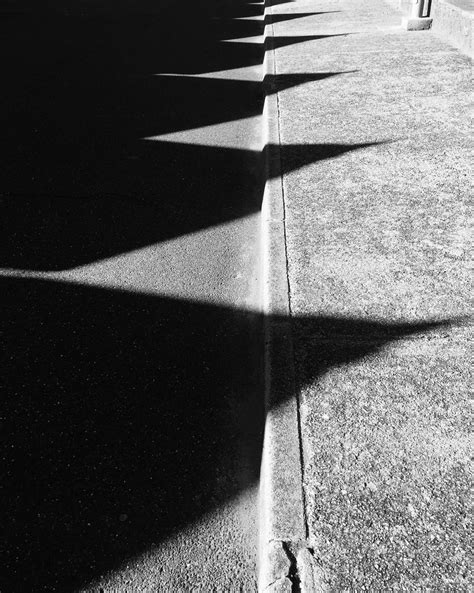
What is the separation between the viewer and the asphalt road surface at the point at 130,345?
265cm

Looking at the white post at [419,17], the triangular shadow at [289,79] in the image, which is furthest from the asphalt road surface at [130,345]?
the white post at [419,17]

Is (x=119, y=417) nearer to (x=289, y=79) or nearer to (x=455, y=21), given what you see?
(x=289, y=79)

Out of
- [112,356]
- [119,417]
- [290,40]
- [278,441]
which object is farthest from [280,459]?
[290,40]

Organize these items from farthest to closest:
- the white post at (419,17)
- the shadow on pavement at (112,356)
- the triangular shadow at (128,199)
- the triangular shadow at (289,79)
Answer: the white post at (419,17) → the triangular shadow at (289,79) → the triangular shadow at (128,199) → the shadow on pavement at (112,356)

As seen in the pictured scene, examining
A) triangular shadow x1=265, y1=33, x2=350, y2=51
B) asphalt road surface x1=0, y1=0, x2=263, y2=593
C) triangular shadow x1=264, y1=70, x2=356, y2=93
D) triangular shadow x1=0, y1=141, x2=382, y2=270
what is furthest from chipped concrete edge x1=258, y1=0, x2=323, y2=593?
triangular shadow x1=265, y1=33, x2=350, y2=51

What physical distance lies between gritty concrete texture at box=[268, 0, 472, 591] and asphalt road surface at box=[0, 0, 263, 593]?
0.45m

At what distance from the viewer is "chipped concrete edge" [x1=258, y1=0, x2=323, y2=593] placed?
7.22ft

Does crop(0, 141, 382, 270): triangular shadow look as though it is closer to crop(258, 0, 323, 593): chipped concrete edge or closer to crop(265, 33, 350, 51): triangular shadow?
crop(258, 0, 323, 593): chipped concrete edge

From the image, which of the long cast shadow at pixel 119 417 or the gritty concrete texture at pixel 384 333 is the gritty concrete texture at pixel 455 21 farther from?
the long cast shadow at pixel 119 417

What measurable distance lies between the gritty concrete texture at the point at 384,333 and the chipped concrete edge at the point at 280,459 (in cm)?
5

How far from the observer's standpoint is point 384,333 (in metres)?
3.38

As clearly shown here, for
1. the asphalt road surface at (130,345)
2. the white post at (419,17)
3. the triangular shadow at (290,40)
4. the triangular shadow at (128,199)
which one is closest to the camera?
the asphalt road surface at (130,345)

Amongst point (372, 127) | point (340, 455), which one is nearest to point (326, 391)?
point (340, 455)

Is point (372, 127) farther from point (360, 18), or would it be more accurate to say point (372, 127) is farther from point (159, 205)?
point (360, 18)
